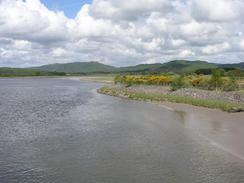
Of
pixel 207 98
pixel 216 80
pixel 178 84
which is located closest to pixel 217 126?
pixel 207 98

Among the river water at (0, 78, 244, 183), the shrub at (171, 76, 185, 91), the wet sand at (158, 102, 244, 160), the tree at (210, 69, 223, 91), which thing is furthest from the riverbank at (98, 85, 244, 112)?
the river water at (0, 78, 244, 183)

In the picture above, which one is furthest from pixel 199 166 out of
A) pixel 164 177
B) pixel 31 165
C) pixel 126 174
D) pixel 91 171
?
pixel 31 165

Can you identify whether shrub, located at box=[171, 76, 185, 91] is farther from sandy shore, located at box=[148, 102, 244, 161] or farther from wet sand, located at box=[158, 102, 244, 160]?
sandy shore, located at box=[148, 102, 244, 161]

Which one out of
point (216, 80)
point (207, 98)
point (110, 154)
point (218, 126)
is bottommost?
point (218, 126)

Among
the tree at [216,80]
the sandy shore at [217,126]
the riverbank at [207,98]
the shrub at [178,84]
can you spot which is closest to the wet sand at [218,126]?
the sandy shore at [217,126]

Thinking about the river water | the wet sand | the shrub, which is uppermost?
the shrub

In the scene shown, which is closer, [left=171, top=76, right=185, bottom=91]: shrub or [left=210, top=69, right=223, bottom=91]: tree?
[left=210, top=69, right=223, bottom=91]: tree

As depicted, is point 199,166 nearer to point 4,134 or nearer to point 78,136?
point 78,136

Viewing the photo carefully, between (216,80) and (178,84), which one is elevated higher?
(216,80)

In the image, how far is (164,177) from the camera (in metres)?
19.9

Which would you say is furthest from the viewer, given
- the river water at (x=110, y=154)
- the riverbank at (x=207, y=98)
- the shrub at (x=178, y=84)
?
the shrub at (x=178, y=84)

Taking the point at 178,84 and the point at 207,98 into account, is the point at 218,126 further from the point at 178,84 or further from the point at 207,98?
the point at 178,84

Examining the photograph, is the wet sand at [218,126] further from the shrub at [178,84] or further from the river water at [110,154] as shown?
the shrub at [178,84]

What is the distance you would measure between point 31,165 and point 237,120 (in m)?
27.1
